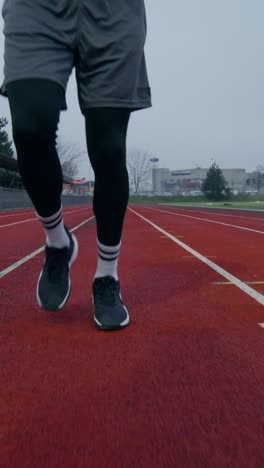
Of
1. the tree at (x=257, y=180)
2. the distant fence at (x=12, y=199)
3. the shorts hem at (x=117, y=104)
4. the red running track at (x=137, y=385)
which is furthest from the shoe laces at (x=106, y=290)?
the tree at (x=257, y=180)

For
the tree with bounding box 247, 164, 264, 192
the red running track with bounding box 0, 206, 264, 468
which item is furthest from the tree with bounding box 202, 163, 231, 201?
the red running track with bounding box 0, 206, 264, 468

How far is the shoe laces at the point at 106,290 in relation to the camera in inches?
87.2

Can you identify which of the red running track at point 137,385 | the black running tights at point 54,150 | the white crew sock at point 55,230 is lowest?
the red running track at point 137,385

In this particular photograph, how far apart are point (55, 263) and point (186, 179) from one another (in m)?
139

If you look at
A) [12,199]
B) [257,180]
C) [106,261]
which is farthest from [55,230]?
[257,180]

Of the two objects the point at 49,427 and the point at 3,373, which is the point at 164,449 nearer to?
the point at 49,427

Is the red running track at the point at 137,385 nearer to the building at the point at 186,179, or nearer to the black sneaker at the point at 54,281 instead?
the black sneaker at the point at 54,281

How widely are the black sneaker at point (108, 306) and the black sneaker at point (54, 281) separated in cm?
16

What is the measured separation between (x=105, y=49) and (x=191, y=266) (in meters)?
2.53

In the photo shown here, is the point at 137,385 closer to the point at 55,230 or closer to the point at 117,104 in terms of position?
the point at 55,230

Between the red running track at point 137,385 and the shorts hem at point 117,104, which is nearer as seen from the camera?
the red running track at point 137,385

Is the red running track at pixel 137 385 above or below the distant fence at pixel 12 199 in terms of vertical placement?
above

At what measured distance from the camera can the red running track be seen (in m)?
1.13

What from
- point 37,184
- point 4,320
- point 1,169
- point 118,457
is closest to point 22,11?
point 37,184
